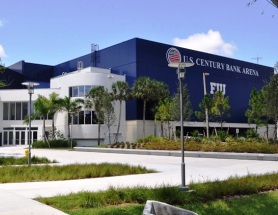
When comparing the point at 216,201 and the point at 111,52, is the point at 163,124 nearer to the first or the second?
the point at 111,52

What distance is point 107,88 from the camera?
50312 millimetres

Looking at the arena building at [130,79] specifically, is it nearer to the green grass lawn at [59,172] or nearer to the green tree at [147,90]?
the green tree at [147,90]

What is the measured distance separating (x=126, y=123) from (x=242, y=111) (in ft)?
87.2

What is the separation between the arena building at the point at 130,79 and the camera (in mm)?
51094

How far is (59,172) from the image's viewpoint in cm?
1488

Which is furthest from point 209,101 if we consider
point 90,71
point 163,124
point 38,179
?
point 38,179

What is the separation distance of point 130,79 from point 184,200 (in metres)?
45.5

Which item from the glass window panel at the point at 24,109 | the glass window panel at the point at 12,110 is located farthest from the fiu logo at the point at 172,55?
the glass window panel at the point at 12,110

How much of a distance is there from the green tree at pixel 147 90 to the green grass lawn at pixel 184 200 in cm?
3859

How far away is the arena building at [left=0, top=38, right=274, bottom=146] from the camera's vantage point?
168 ft

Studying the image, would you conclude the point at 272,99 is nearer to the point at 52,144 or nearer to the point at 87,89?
the point at 87,89

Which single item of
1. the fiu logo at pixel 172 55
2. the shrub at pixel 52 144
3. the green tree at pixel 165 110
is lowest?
the shrub at pixel 52 144

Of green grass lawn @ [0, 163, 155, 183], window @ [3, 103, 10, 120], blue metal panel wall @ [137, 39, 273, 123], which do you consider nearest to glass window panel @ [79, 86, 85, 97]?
blue metal panel wall @ [137, 39, 273, 123]

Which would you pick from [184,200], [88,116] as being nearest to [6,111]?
[88,116]
